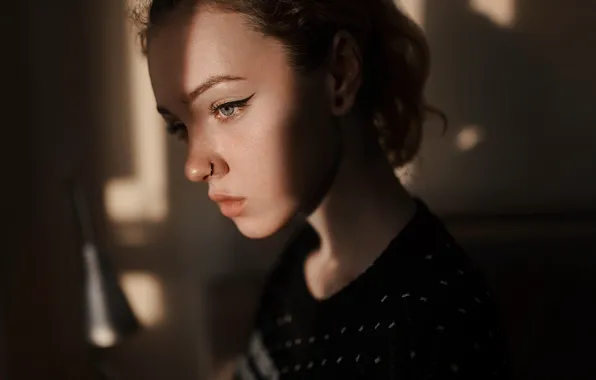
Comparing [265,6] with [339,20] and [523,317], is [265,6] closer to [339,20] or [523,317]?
[339,20]

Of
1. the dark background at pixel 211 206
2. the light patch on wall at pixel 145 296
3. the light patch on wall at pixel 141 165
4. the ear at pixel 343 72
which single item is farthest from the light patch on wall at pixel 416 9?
the light patch on wall at pixel 145 296

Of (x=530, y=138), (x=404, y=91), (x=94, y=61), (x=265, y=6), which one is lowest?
(x=530, y=138)

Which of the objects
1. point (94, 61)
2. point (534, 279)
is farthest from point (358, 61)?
point (94, 61)

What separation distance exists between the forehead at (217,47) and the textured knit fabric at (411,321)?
0.25 meters

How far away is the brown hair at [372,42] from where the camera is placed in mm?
591

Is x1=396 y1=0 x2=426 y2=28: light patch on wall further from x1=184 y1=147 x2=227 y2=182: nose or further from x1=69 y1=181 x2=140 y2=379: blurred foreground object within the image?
x1=69 y1=181 x2=140 y2=379: blurred foreground object

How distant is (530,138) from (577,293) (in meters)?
0.19

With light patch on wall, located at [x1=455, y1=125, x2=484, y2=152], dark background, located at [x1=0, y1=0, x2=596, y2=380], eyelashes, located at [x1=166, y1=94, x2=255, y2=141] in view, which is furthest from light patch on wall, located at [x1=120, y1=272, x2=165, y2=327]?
light patch on wall, located at [x1=455, y1=125, x2=484, y2=152]

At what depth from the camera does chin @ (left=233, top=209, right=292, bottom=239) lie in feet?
2.12

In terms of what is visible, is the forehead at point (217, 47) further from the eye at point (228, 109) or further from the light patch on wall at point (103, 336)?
the light patch on wall at point (103, 336)

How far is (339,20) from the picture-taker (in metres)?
0.61

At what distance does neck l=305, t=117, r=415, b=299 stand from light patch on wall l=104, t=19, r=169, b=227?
0.99ft

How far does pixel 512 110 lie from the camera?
710mm

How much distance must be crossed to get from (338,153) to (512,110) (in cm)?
23
